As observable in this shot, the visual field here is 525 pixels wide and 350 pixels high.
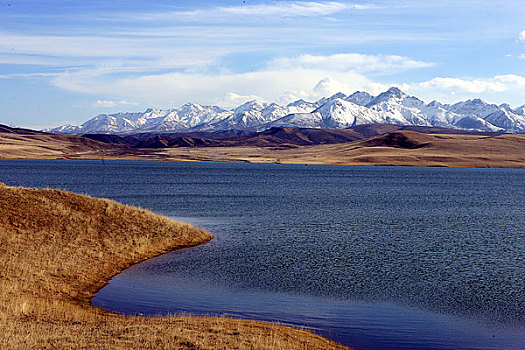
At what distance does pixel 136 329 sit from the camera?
20000 mm

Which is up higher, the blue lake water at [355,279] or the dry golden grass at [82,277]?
the dry golden grass at [82,277]

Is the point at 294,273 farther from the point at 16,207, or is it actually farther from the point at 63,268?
the point at 16,207

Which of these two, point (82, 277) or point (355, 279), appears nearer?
point (82, 277)

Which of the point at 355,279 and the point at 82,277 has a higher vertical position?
the point at 82,277

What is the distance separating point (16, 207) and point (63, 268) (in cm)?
1008

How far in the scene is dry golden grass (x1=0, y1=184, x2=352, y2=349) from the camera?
1881cm

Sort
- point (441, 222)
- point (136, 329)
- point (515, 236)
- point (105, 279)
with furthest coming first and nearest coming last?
Answer: point (441, 222), point (515, 236), point (105, 279), point (136, 329)

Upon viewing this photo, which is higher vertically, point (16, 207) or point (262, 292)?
point (16, 207)

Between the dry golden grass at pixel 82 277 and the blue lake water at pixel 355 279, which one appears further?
the blue lake water at pixel 355 279

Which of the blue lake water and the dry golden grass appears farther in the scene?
the blue lake water

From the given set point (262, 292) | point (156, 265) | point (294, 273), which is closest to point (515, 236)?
point (294, 273)

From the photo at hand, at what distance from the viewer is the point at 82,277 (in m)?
30.9

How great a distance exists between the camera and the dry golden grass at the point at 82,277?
18.8 meters

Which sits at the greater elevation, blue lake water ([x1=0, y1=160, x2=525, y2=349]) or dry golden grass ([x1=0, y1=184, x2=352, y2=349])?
dry golden grass ([x1=0, y1=184, x2=352, y2=349])
